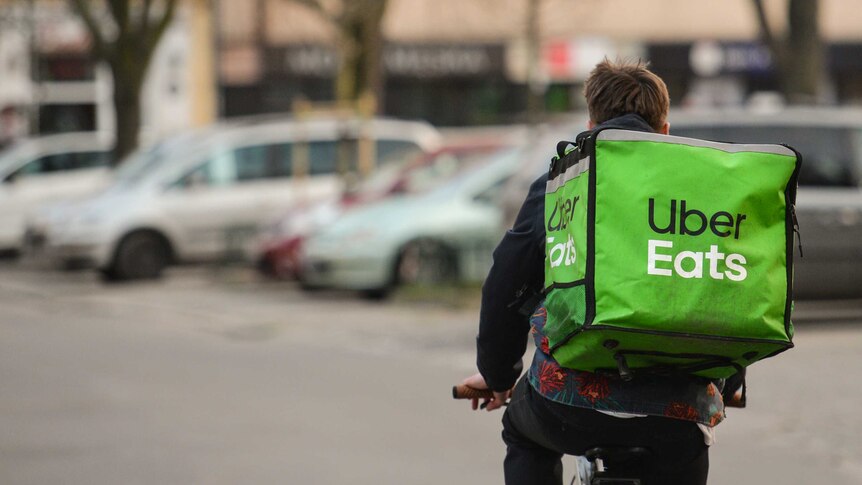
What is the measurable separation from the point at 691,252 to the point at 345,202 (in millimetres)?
13859

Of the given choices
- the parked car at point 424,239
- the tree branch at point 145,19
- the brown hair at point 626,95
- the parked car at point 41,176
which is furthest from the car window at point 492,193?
the brown hair at point 626,95

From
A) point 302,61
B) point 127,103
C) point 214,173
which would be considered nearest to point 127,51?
point 127,103

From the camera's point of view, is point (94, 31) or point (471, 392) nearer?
point (471, 392)

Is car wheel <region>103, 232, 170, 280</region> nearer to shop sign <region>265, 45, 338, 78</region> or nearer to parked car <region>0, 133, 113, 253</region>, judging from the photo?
parked car <region>0, 133, 113, 253</region>

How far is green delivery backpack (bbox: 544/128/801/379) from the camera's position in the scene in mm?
2924

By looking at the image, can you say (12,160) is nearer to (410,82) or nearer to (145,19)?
(145,19)

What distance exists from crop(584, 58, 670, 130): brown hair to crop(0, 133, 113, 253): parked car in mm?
18019

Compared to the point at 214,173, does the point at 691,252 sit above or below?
above

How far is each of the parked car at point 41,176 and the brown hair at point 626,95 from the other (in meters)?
18.0

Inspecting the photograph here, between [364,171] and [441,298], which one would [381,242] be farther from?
[364,171]

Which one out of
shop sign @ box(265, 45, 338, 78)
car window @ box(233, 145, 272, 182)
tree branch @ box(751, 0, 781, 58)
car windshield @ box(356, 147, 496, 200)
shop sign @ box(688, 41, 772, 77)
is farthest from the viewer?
shop sign @ box(688, 41, 772, 77)

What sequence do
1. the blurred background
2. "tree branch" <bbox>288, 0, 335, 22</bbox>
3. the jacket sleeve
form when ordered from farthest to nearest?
"tree branch" <bbox>288, 0, 335, 22</bbox> → the blurred background → the jacket sleeve

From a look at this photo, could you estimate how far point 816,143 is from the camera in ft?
38.4

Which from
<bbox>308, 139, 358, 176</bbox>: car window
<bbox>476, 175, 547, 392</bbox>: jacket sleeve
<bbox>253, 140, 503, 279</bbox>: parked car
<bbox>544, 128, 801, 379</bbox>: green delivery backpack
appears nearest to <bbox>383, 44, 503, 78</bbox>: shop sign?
<bbox>308, 139, 358, 176</bbox>: car window
